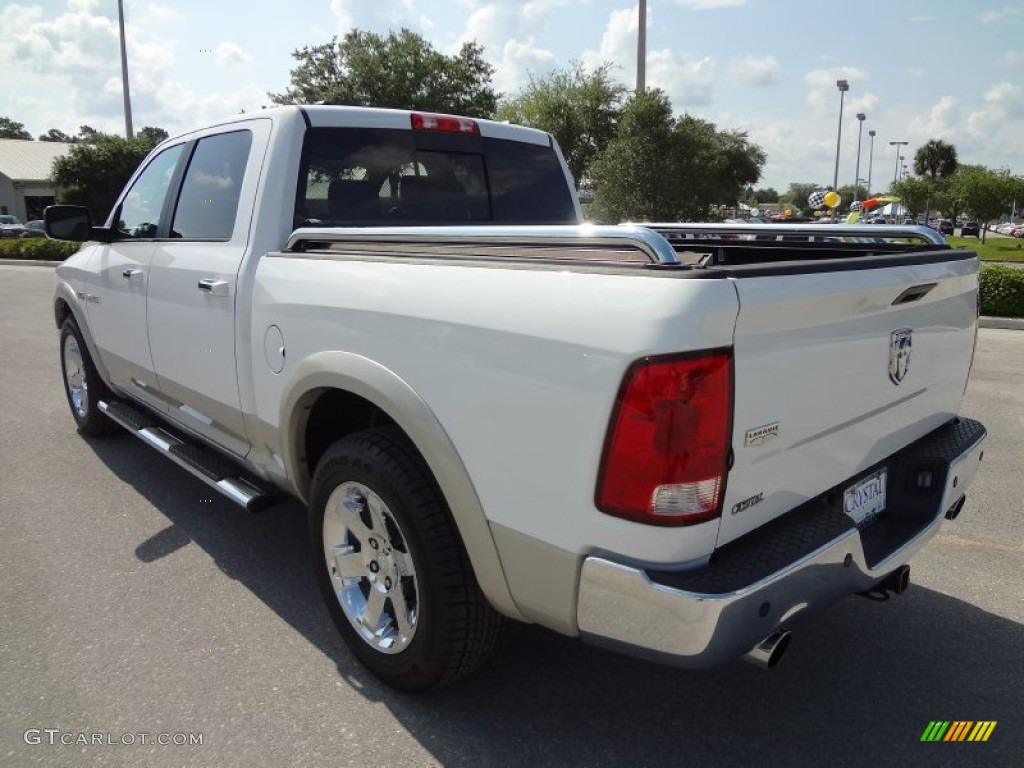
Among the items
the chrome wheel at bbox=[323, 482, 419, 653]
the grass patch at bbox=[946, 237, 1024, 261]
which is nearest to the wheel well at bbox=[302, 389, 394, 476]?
the chrome wheel at bbox=[323, 482, 419, 653]

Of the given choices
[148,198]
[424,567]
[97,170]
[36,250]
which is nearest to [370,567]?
[424,567]

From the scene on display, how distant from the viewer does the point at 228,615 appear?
3.20 m

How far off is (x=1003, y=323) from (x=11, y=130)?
131903 mm

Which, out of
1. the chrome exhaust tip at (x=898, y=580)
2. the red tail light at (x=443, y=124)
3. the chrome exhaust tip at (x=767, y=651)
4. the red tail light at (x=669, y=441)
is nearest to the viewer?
the red tail light at (x=669, y=441)

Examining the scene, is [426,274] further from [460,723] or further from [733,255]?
[733,255]

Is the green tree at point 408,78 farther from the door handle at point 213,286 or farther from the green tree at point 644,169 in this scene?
the door handle at point 213,286

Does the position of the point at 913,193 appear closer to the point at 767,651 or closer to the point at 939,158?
the point at 939,158

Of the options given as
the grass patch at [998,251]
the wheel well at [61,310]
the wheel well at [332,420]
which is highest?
the grass patch at [998,251]

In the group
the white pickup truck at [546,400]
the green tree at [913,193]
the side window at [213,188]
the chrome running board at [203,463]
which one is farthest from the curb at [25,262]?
the green tree at [913,193]

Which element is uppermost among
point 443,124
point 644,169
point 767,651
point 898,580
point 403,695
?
point 644,169

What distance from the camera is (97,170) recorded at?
35812mm

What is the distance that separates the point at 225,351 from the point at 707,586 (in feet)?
7.39

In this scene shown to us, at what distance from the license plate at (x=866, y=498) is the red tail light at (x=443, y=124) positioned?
2.50 meters

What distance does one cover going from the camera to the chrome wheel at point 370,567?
8.34 ft
